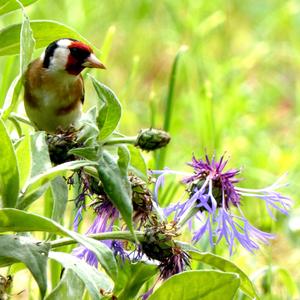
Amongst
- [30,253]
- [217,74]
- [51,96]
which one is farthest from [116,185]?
[217,74]

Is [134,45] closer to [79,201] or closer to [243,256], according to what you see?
[243,256]

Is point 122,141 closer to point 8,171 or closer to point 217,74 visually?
point 8,171

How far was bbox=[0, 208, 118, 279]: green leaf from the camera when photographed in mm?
1127

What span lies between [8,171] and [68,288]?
0.61 ft

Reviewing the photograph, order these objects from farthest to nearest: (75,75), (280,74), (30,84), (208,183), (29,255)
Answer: (280,74) < (75,75) < (30,84) < (208,183) < (29,255)

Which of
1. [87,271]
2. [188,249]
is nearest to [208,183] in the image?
[188,249]

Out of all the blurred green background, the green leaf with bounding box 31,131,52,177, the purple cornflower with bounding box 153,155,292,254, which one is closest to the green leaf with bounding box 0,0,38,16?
the green leaf with bounding box 31,131,52,177

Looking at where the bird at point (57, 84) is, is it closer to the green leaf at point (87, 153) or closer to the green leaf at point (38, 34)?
the green leaf at point (38, 34)

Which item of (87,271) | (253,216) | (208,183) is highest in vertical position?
(208,183)

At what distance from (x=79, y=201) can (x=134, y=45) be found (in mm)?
2471

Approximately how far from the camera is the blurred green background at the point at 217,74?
2707 mm

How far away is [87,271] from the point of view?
124cm

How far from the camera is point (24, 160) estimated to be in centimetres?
122

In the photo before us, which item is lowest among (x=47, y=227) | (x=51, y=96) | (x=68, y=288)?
(x=68, y=288)
